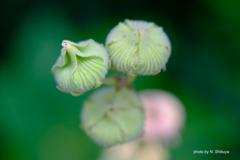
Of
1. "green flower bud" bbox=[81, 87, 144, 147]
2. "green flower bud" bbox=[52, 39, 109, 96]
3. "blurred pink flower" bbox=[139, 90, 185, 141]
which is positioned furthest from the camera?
"blurred pink flower" bbox=[139, 90, 185, 141]

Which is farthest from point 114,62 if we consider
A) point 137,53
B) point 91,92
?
point 91,92

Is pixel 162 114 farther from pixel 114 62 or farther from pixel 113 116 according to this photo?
pixel 114 62

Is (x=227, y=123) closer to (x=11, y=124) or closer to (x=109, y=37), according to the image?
(x=109, y=37)

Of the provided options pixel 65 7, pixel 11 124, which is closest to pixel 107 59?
pixel 11 124

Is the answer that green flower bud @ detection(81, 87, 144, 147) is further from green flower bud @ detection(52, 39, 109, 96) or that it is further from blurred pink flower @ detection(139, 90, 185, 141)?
blurred pink flower @ detection(139, 90, 185, 141)

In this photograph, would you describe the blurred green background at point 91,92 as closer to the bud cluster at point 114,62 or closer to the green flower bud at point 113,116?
the green flower bud at point 113,116

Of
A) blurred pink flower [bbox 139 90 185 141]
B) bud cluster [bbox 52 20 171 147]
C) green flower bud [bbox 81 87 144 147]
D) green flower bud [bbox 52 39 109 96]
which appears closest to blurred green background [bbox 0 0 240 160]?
blurred pink flower [bbox 139 90 185 141]
